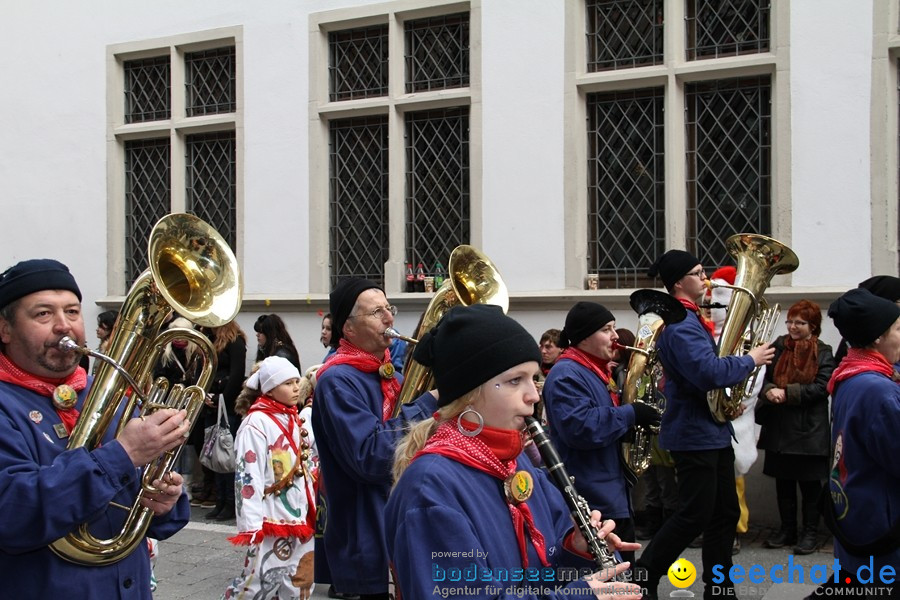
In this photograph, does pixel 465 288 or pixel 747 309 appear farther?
pixel 747 309

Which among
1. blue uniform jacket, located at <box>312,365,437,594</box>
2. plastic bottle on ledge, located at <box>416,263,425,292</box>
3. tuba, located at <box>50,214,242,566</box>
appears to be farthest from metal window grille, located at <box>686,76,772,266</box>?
tuba, located at <box>50,214,242,566</box>

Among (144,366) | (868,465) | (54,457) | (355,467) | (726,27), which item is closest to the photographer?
(54,457)

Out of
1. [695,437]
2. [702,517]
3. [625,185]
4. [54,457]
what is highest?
[625,185]

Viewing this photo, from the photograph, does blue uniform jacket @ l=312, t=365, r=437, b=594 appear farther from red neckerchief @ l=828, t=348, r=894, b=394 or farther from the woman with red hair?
the woman with red hair

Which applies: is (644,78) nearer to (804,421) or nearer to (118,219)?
(804,421)

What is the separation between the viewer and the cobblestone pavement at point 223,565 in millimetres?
6297

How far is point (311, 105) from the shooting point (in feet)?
33.8

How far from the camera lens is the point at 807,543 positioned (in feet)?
24.0

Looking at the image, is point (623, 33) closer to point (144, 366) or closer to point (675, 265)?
point (675, 265)

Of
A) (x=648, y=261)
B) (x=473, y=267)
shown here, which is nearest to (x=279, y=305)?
(x=648, y=261)

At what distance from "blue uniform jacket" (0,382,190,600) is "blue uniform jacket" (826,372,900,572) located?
9.83 feet

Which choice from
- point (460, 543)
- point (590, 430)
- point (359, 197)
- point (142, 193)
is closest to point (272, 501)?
point (590, 430)

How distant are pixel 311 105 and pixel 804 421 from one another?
6038 millimetres

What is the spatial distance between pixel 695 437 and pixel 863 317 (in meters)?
1.62
